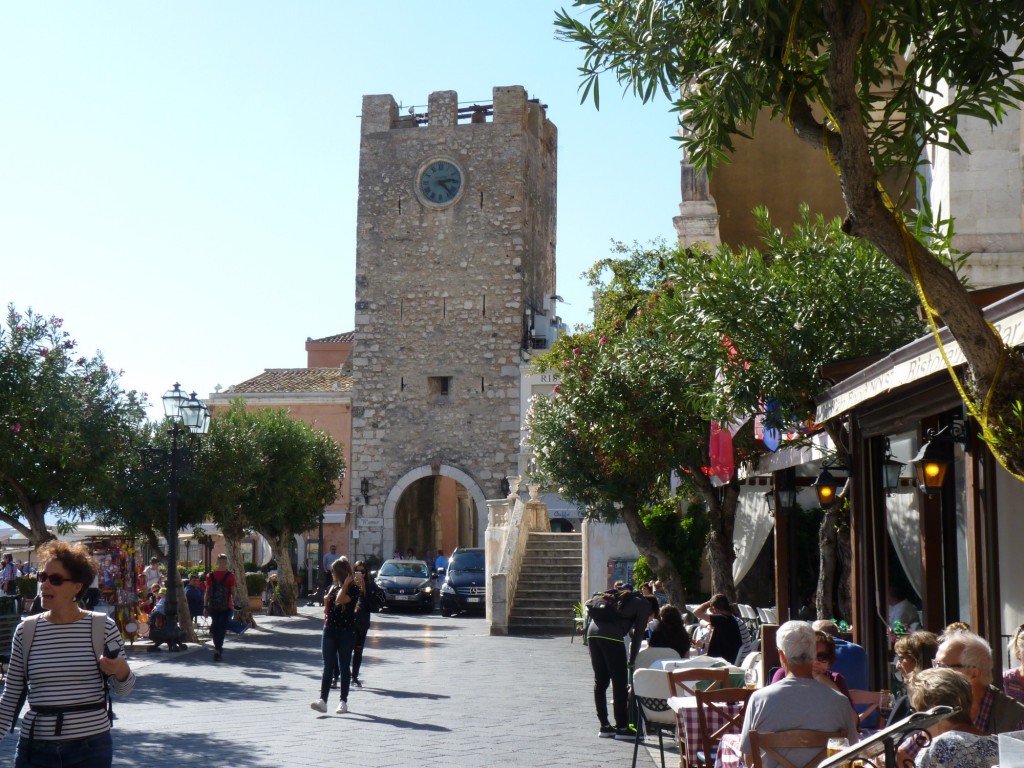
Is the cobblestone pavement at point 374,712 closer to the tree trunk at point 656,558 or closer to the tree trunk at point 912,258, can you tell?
the tree trunk at point 656,558

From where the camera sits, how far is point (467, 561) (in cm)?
3081

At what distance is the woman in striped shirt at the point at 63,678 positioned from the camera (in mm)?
4953

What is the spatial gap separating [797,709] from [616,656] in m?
4.85

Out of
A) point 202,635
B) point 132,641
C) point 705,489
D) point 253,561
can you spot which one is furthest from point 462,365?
point 705,489

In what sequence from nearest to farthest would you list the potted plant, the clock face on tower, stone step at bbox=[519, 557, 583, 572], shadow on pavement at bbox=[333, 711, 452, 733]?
shadow on pavement at bbox=[333, 711, 452, 733]
stone step at bbox=[519, 557, 583, 572]
the potted plant
the clock face on tower

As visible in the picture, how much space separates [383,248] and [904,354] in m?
34.7

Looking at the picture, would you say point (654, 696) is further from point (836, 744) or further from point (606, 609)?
point (836, 744)

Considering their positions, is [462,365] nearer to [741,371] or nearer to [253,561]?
[253,561]

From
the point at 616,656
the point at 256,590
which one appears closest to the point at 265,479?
the point at 256,590

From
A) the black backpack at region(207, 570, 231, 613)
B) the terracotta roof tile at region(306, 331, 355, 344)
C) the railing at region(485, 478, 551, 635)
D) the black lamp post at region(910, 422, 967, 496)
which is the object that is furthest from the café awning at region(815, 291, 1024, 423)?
the terracotta roof tile at region(306, 331, 355, 344)

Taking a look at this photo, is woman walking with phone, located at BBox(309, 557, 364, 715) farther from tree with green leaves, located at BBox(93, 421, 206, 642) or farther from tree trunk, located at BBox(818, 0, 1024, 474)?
tree with green leaves, located at BBox(93, 421, 206, 642)

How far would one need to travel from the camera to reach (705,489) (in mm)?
16406

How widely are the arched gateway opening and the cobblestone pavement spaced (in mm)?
19926

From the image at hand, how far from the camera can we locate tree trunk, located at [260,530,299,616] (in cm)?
2833
